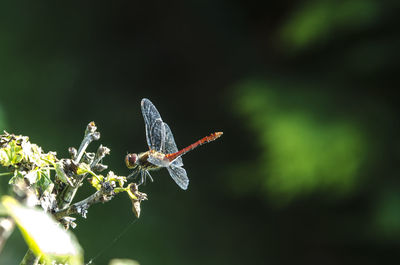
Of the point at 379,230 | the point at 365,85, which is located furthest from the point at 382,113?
the point at 379,230

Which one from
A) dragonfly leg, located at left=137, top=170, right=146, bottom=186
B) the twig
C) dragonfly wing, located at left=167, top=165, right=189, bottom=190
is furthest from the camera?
dragonfly wing, located at left=167, top=165, right=189, bottom=190

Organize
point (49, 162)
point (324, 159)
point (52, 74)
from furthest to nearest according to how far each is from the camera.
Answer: point (52, 74), point (324, 159), point (49, 162)

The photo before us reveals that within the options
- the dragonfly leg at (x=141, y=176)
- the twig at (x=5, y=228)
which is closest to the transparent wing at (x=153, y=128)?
the dragonfly leg at (x=141, y=176)

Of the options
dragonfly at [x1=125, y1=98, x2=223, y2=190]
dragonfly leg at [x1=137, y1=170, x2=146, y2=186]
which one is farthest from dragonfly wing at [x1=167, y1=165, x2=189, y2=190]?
dragonfly leg at [x1=137, y1=170, x2=146, y2=186]

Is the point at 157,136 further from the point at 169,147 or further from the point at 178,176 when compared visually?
the point at 178,176

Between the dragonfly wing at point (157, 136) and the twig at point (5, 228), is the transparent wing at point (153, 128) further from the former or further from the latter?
the twig at point (5, 228)

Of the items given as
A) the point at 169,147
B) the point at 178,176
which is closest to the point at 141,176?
the point at 178,176

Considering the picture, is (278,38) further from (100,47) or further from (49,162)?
(49,162)

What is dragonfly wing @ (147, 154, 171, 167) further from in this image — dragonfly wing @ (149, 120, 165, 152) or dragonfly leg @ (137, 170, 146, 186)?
dragonfly wing @ (149, 120, 165, 152)
